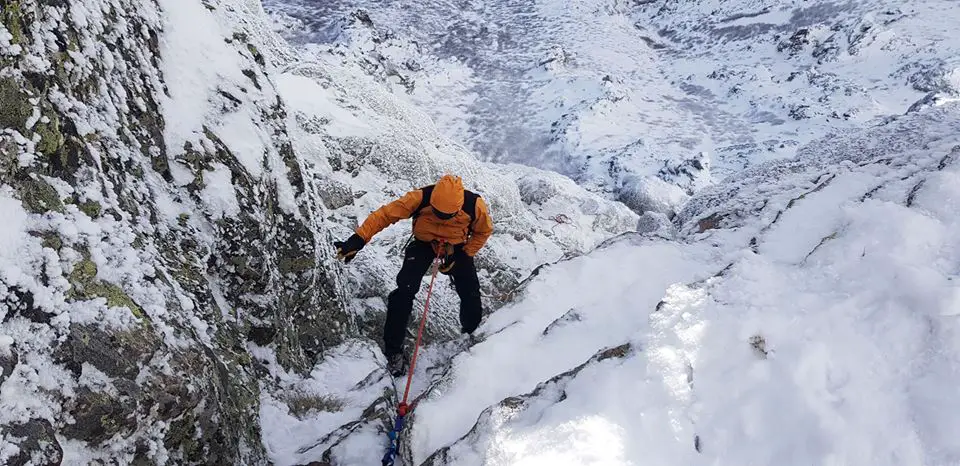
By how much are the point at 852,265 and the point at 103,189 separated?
4963 mm

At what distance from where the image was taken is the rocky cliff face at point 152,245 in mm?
2656

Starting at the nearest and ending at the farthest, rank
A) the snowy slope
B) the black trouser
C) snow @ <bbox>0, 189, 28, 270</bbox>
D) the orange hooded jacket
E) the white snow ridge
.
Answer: snow @ <bbox>0, 189, 28, 270</bbox>
the white snow ridge
the orange hooded jacket
the black trouser
the snowy slope

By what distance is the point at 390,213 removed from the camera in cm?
558

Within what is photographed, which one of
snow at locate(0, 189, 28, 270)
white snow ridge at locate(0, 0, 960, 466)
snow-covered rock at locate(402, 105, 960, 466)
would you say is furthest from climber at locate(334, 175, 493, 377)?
snow at locate(0, 189, 28, 270)

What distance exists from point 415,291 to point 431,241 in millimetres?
542

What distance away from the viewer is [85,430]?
2639 mm

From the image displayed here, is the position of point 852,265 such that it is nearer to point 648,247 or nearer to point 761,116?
point 648,247

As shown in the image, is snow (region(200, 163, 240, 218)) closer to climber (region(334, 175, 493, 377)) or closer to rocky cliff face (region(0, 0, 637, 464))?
rocky cliff face (region(0, 0, 637, 464))

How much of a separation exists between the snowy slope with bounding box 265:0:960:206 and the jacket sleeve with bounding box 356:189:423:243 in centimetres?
1323

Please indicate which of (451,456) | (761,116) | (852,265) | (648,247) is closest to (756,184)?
(648,247)

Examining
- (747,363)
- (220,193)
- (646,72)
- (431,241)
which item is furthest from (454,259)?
(646,72)

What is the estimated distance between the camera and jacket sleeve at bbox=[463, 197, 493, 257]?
572cm

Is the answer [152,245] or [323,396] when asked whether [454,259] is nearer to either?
[323,396]

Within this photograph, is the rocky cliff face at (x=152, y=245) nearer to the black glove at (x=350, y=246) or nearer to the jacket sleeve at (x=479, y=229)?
the black glove at (x=350, y=246)
